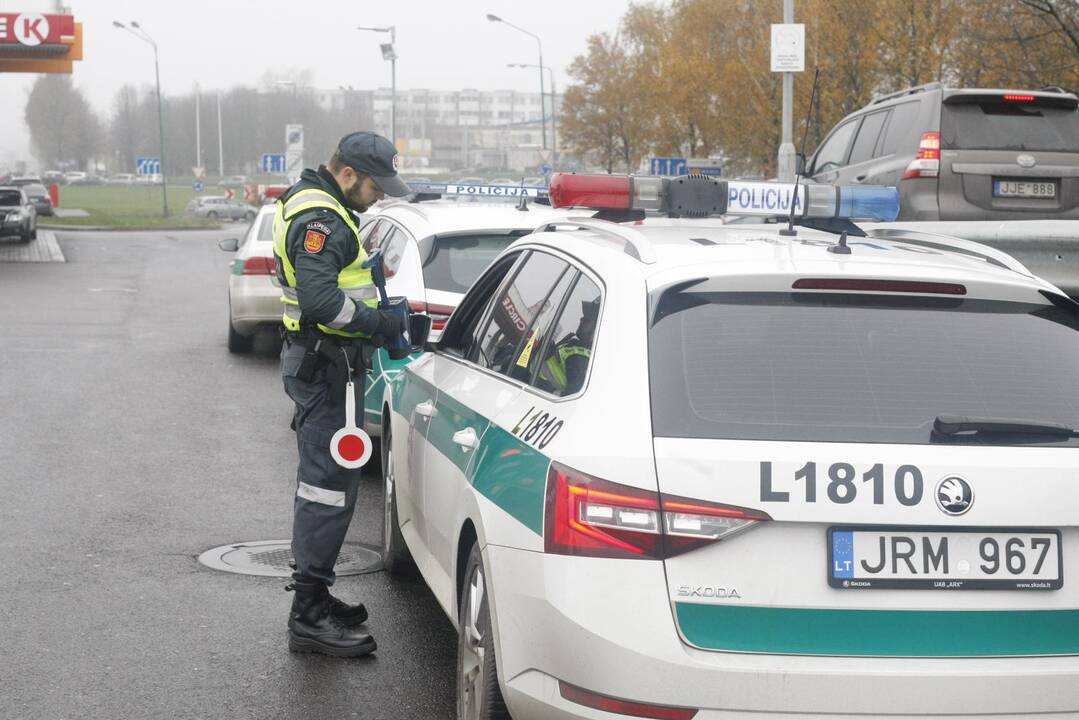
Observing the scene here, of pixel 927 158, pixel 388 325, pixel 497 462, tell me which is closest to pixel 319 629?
pixel 388 325

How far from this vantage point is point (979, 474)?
3432mm

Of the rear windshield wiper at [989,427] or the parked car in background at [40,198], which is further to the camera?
the parked car in background at [40,198]

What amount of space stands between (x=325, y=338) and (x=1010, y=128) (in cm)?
861

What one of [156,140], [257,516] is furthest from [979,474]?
[156,140]

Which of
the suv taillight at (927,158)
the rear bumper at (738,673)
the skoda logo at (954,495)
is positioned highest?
the suv taillight at (927,158)

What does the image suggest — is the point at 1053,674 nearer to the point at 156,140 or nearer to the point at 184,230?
the point at 184,230

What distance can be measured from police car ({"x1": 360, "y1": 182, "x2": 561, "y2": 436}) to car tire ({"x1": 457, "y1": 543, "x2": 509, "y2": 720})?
380 centimetres

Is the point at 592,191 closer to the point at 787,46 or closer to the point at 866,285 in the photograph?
the point at 866,285

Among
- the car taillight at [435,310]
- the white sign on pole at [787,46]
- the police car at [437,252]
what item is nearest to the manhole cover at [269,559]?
the police car at [437,252]

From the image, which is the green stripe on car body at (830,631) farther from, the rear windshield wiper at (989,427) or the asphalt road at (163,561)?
the asphalt road at (163,561)

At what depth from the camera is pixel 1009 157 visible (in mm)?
12523

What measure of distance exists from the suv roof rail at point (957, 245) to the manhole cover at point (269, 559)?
292 centimetres

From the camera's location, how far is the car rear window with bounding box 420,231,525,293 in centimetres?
867

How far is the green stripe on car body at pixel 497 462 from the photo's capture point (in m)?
3.68
